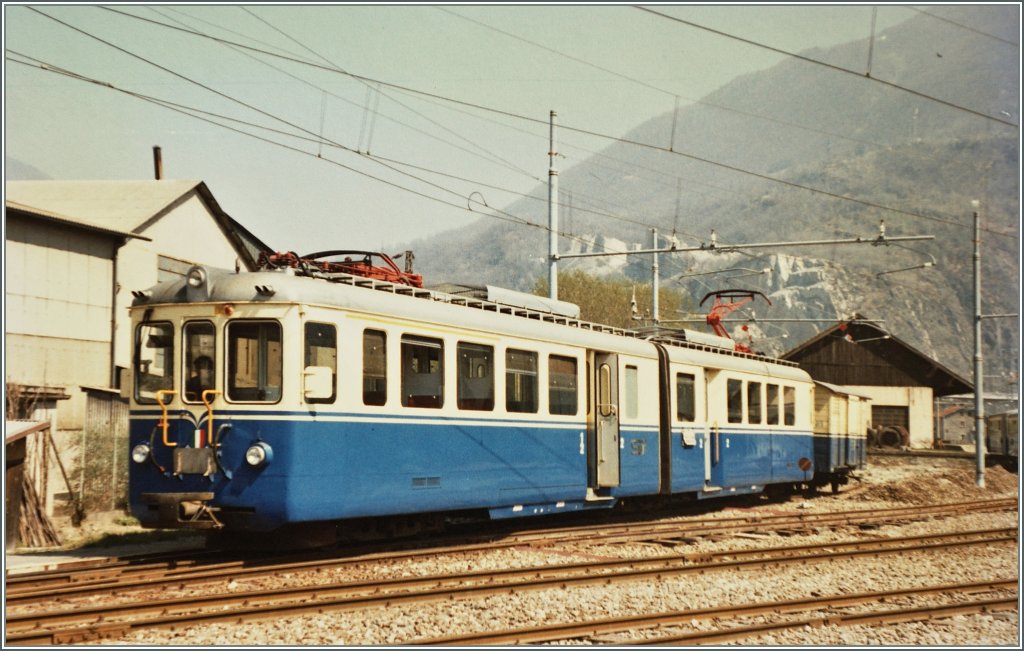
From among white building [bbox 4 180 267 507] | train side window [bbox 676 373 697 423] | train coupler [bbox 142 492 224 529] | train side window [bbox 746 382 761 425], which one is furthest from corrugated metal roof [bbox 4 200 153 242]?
train side window [bbox 746 382 761 425]

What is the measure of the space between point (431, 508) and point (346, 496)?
1.45 m

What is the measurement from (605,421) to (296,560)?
5724mm

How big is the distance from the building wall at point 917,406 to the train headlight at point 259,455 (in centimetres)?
4600

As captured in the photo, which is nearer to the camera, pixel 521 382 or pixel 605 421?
pixel 521 382

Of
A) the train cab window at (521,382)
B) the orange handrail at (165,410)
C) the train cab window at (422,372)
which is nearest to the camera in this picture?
the orange handrail at (165,410)

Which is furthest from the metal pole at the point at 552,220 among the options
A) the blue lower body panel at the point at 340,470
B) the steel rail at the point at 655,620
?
the steel rail at the point at 655,620

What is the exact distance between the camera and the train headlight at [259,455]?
412 inches

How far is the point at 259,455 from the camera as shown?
10.5m

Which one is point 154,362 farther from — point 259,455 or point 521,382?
point 521,382

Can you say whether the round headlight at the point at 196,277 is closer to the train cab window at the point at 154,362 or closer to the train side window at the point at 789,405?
the train cab window at the point at 154,362

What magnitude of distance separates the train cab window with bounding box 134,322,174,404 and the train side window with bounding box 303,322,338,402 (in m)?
1.56

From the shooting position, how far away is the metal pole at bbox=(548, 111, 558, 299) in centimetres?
2088

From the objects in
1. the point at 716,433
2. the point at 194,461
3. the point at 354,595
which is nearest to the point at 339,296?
the point at 194,461

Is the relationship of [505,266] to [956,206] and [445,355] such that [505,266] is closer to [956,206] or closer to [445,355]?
[956,206]
